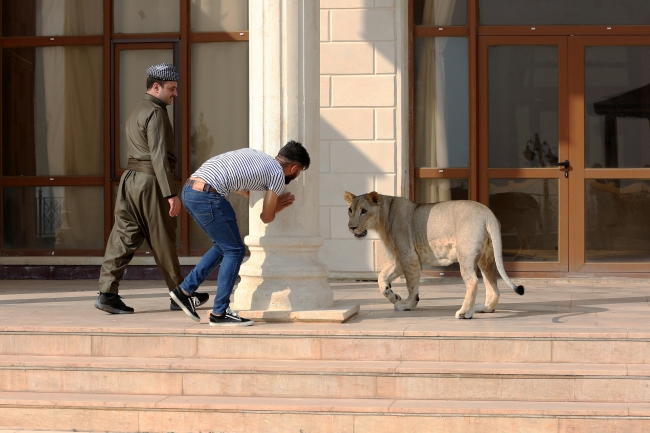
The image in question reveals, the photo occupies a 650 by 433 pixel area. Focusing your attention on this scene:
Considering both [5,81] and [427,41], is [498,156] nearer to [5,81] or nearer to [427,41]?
[427,41]

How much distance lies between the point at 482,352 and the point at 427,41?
5221 millimetres

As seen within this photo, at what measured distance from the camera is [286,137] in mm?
7496

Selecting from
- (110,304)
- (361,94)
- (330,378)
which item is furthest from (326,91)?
(330,378)

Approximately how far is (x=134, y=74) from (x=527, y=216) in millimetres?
4718

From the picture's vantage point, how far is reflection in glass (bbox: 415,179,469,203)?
10820 mm

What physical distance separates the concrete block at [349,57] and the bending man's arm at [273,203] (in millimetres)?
3639

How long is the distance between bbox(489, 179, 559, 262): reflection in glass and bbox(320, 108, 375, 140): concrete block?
1.50 m

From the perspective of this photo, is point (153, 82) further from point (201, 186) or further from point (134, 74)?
point (134, 74)

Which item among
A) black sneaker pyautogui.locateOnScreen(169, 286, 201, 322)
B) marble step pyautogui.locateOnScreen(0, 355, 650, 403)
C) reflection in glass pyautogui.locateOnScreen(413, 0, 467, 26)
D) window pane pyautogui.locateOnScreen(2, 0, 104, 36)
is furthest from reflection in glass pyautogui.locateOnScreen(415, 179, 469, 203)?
marble step pyautogui.locateOnScreen(0, 355, 650, 403)

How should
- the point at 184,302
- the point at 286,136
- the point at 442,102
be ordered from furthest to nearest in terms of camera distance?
the point at 442,102 < the point at 286,136 < the point at 184,302

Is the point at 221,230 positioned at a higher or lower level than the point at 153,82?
lower

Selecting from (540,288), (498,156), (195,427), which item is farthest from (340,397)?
(498,156)

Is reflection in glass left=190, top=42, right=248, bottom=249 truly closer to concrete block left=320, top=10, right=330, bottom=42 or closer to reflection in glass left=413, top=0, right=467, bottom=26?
concrete block left=320, top=10, right=330, bottom=42

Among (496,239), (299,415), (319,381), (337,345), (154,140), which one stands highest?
(154,140)
